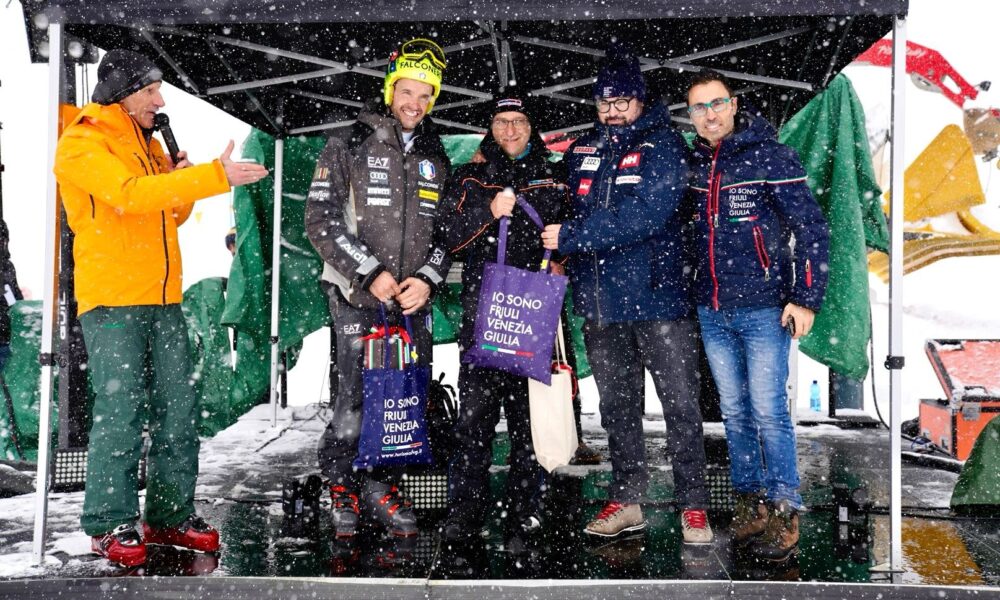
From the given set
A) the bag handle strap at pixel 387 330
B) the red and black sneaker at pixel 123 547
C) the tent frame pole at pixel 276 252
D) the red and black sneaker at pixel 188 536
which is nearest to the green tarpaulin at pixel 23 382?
the tent frame pole at pixel 276 252

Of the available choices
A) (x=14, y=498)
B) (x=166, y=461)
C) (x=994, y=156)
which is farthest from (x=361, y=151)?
(x=994, y=156)

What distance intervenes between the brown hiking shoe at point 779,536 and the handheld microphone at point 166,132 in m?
3.05

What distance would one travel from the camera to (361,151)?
3.28 m

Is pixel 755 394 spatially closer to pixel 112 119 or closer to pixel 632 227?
pixel 632 227

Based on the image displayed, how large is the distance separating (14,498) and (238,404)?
2240 millimetres

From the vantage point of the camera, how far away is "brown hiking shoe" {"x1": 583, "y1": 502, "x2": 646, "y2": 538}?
3180 millimetres

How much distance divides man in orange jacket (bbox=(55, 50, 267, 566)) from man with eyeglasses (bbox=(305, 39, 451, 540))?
1.40 feet

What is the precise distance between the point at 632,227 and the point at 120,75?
2.20 metres

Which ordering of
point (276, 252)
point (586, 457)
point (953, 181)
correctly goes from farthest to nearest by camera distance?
point (953, 181)
point (276, 252)
point (586, 457)

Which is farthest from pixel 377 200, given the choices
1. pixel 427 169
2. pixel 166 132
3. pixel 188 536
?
pixel 188 536

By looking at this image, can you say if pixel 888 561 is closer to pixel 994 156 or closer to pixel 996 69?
pixel 994 156

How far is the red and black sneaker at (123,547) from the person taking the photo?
9.27 feet

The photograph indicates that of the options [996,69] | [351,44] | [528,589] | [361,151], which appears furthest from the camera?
[996,69]

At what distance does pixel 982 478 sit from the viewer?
365 centimetres
